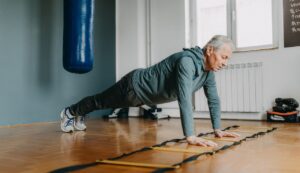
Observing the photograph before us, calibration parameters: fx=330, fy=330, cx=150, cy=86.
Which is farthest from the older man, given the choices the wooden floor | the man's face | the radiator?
the radiator

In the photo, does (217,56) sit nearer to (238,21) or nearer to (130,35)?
(238,21)

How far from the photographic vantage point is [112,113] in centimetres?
505

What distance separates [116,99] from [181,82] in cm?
67

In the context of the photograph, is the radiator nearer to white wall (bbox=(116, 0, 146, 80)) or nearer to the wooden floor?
white wall (bbox=(116, 0, 146, 80))

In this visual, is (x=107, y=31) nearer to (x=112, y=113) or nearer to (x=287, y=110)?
(x=112, y=113)

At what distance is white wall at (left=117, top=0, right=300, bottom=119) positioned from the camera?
4277 millimetres

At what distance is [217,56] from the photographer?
2102mm

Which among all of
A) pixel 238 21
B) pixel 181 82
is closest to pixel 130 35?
pixel 238 21

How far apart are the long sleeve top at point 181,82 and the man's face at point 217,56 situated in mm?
50

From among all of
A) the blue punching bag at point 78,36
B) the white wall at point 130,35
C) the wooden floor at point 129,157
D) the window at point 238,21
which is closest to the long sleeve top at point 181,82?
the wooden floor at point 129,157

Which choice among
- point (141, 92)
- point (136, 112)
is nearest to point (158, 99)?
point (141, 92)

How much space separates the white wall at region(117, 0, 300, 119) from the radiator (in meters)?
0.08

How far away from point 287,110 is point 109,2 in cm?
318

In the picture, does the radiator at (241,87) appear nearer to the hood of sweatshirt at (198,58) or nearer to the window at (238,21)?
the window at (238,21)
